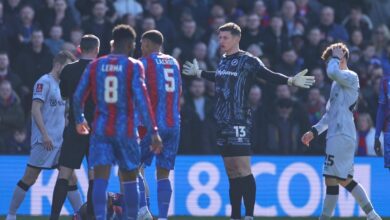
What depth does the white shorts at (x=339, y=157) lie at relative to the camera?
45.6 ft

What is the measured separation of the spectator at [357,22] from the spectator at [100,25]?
5495 millimetres

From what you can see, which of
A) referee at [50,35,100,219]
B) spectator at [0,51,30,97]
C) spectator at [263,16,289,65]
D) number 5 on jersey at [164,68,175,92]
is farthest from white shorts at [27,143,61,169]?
spectator at [263,16,289,65]

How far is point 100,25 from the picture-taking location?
2034 centimetres

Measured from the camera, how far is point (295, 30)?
2266 cm

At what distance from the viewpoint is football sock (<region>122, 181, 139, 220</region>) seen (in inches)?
478

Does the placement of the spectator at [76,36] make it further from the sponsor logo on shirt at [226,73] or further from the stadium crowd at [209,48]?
the sponsor logo on shirt at [226,73]

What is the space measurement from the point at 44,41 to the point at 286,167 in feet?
15.9

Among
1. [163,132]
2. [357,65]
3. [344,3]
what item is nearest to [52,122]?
[163,132]

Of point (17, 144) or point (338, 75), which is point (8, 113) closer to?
point (17, 144)

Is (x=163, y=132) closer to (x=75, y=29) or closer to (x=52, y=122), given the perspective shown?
(x=52, y=122)

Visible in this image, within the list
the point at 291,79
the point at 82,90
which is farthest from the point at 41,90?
the point at 291,79

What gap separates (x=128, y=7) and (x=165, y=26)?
1.16m

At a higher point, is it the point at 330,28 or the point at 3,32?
the point at 330,28

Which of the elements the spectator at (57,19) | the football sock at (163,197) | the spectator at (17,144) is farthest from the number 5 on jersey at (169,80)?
the spectator at (57,19)
